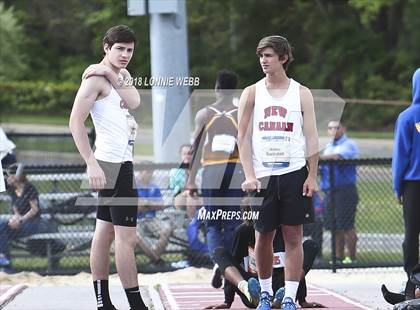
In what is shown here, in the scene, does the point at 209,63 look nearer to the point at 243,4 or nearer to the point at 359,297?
the point at 243,4

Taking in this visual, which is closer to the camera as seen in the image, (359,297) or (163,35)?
(359,297)

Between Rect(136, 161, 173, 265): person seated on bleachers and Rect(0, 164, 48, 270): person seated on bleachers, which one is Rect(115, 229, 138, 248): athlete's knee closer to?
Rect(136, 161, 173, 265): person seated on bleachers

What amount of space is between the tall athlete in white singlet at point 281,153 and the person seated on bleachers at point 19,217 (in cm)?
539

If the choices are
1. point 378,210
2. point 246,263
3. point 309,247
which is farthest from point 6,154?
point 309,247

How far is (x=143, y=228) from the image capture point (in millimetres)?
13273

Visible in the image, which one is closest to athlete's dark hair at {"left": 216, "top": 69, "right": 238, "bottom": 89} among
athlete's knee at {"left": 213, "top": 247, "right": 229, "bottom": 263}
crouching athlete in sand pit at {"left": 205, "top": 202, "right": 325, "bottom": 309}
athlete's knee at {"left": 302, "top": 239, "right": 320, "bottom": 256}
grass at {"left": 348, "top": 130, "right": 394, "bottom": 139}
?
crouching athlete in sand pit at {"left": 205, "top": 202, "right": 325, "bottom": 309}

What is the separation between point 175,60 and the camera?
15.4m

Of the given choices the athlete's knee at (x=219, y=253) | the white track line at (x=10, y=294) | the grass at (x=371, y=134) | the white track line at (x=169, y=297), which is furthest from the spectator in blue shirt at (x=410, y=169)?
the grass at (x=371, y=134)

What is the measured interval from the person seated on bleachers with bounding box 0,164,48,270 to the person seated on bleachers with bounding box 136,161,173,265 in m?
1.29

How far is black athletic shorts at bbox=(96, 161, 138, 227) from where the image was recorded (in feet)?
26.1

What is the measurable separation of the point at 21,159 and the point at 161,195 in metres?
11.1

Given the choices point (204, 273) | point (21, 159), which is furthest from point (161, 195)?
point (21, 159)

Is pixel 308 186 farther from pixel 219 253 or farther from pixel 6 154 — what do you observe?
pixel 6 154

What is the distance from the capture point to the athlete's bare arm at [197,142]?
10.3 metres
